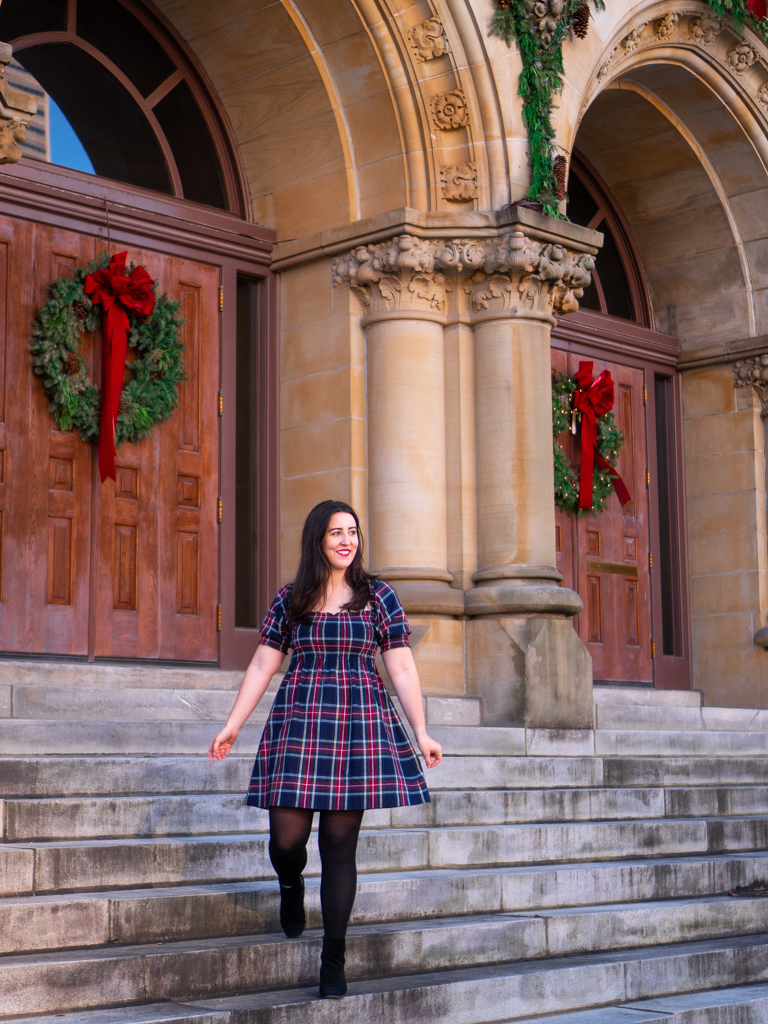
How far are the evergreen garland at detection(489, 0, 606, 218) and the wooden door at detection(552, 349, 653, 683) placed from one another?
8.63 ft

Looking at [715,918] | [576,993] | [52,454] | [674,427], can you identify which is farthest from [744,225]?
[576,993]

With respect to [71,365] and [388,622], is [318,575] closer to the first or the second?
[388,622]

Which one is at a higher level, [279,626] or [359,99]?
[359,99]

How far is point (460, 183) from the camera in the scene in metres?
9.20

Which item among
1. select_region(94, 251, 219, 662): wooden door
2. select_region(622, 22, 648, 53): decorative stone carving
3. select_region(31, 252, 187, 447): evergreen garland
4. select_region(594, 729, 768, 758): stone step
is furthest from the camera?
select_region(622, 22, 648, 53): decorative stone carving

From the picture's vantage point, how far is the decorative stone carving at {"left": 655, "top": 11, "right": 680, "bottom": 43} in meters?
10.9

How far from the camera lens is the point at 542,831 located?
21.5 ft

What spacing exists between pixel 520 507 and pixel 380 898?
158 inches

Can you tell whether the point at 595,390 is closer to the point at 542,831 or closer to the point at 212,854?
the point at 542,831

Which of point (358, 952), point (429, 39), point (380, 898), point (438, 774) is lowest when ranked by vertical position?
point (358, 952)

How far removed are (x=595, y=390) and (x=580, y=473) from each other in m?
0.72

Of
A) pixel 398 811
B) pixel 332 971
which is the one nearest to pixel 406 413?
pixel 398 811

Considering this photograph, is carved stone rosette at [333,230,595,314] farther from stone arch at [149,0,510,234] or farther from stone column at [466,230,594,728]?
stone arch at [149,0,510,234]

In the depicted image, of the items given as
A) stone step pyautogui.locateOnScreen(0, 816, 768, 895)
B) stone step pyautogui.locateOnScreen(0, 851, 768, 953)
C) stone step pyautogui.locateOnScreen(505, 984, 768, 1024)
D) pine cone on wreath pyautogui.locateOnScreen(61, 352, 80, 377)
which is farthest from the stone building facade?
stone step pyautogui.locateOnScreen(505, 984, 768, 1024)
